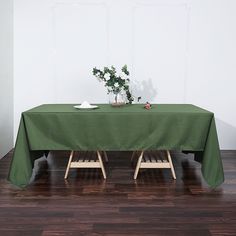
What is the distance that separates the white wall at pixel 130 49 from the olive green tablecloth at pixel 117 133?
1.57 metres

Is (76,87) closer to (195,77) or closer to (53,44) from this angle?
(53,44)

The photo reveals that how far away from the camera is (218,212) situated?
2.42 metres

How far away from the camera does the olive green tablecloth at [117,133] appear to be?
2.91 metres

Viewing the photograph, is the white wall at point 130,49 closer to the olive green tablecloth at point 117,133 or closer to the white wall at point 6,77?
the white wall at point 6,77

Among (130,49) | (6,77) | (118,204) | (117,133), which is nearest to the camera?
(118,204)

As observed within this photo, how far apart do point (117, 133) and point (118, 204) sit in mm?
711

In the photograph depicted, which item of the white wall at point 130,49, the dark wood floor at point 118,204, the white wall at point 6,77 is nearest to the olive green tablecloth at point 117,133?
the dark wood floor at point 118,204

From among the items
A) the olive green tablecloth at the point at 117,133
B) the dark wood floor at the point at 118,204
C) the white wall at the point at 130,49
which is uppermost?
the white wall at the point at 130,49

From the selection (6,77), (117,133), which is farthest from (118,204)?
(6,77)

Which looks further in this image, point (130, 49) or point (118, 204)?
point (130, 49)

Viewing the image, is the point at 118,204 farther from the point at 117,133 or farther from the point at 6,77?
the point at 6,77

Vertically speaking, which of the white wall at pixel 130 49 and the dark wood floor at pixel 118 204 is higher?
the white wall at pixel 130 49

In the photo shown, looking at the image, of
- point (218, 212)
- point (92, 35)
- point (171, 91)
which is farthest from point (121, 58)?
point (218, 212)

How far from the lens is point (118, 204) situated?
2.56 metres
